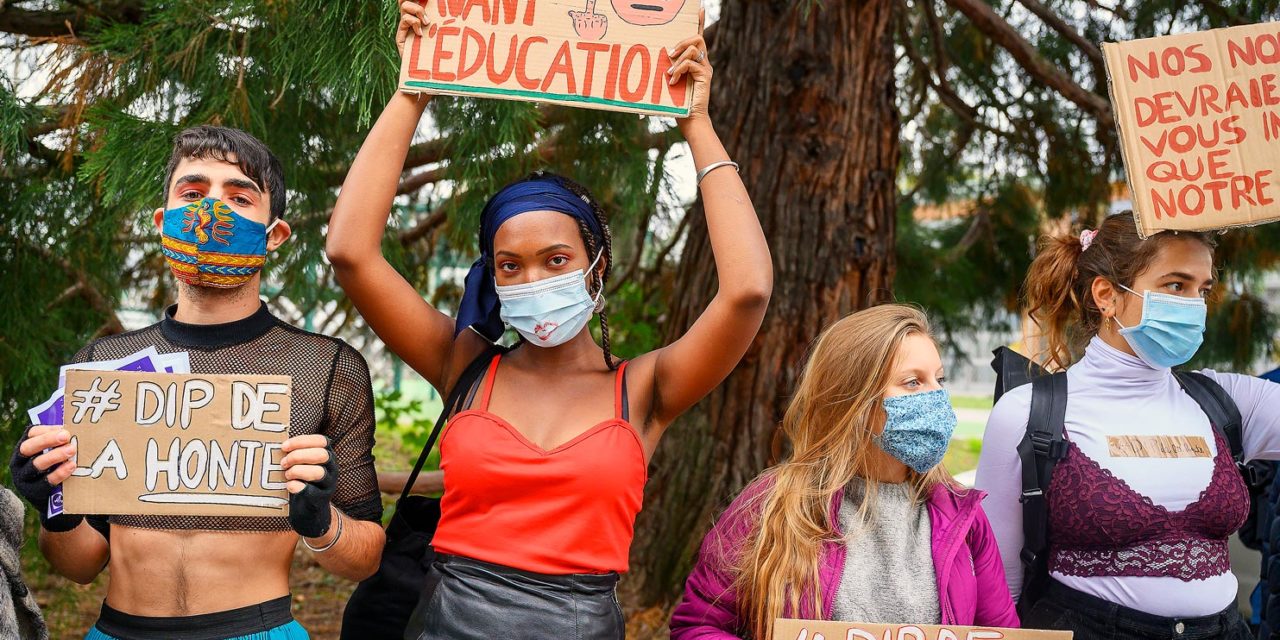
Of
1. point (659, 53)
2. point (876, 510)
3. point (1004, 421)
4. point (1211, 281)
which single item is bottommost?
point (876, 510)

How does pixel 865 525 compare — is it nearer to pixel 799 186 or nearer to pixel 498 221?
→ pixel 498 221

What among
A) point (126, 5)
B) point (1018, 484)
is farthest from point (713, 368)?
point (126, 5)

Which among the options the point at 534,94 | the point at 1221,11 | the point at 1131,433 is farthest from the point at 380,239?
the point at 1221,11

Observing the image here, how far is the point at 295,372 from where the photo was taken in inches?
100

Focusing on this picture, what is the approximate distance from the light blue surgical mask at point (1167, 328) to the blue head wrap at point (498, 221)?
144 cm

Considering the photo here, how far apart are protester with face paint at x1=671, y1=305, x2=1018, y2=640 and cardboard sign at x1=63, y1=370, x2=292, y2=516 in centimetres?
98

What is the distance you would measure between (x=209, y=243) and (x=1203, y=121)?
245cm

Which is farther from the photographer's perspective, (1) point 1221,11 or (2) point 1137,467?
(1) point 1221,11

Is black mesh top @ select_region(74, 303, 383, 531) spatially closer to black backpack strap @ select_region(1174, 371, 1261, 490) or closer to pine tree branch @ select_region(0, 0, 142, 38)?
pine tree branch @ select_region(0, 0, 142, 38)

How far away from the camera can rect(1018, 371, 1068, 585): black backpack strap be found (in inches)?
111

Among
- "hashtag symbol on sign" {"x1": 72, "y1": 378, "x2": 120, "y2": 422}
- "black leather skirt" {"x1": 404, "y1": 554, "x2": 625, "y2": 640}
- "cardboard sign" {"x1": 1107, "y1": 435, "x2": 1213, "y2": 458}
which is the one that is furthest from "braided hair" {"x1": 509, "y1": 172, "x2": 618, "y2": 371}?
"cardboard sign" {"x1": 1107, "y1": 435, "x2": 1213, "y2": 458}

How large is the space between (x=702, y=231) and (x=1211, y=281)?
2472 millimetres

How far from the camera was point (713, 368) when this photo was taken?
253 centimetres

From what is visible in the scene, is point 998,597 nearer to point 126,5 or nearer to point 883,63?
point 883,63
